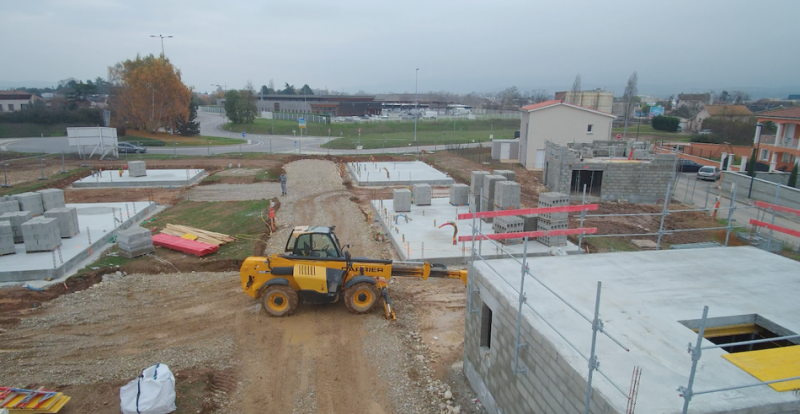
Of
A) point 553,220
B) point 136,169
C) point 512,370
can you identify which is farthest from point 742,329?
point 136,169

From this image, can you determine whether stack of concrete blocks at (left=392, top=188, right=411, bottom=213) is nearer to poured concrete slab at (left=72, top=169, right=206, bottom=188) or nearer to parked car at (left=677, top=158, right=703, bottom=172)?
poured concrete slab at (left=72, top=169, right=206, bottom=188)

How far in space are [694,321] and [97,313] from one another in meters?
12.9

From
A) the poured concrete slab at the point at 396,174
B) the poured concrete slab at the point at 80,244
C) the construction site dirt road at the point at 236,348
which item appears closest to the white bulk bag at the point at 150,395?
the construction site dirt road at the point at 236,348

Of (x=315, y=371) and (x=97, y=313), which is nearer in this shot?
(x=315, y=371)

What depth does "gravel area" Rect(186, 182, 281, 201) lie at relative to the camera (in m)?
24.6

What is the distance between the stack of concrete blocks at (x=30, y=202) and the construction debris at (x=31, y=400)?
39.4 feet

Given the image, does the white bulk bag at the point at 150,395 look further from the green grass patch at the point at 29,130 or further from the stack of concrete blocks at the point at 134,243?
the green grass patch at the point at 29,130

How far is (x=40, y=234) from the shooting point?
1470 centimetres

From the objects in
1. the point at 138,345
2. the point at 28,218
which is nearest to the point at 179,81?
the point at 28,218

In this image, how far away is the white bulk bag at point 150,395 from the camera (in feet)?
25.4

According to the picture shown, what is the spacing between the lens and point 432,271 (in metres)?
11.2

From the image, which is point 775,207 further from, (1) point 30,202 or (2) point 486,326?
(1) point 30,202

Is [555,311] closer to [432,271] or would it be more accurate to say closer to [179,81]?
[432,271]

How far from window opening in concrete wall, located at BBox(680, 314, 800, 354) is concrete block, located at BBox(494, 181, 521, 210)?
10409mm
